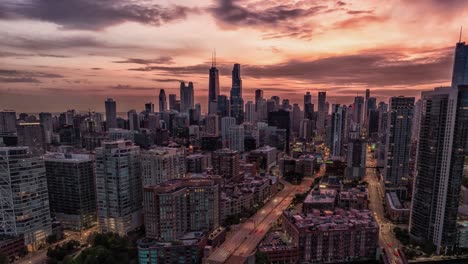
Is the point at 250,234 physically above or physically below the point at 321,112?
below

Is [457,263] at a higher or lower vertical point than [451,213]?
lower

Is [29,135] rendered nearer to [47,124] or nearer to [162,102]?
[47,124]

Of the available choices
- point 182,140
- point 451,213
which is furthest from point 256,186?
point 182,140

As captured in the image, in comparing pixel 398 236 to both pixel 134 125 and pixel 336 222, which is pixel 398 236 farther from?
pixel 134 125

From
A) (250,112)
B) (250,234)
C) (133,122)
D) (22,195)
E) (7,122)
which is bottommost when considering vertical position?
(250,234)

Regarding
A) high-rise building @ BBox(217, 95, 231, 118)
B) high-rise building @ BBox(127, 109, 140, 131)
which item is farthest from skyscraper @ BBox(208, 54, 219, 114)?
high-rise building @ BBox(127, 109, 140, 131)

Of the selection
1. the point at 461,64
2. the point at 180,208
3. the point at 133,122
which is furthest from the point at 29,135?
the point at 461,64

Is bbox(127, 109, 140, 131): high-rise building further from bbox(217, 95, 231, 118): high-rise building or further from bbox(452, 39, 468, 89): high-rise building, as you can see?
bbox(452, 39, 468, 89): high-rise building

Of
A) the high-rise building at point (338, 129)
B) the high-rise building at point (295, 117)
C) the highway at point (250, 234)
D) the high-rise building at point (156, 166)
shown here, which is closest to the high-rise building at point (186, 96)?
the high-rise building at point (295, 117)
